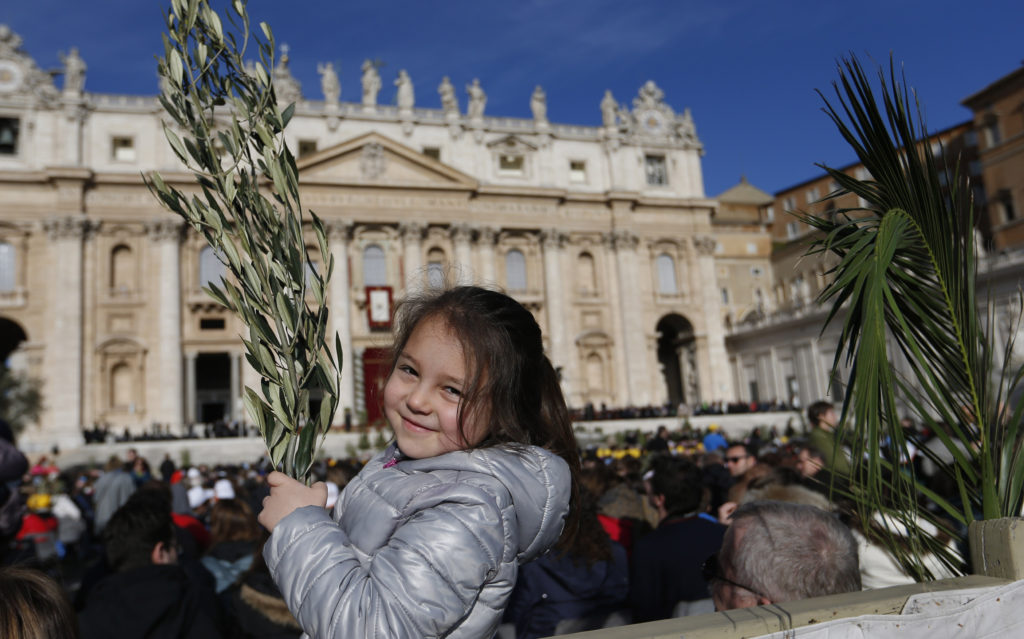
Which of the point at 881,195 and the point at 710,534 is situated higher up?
the point at 881,195

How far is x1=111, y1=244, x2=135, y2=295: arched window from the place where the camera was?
116 ft

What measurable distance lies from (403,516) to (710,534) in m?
2.91

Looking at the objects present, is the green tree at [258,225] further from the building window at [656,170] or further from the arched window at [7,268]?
the building window at [656,170]

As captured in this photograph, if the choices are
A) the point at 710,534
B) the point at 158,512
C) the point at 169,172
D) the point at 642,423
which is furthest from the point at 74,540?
the point at 169,172

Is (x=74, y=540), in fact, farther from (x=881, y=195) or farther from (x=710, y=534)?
(x=881, y=195)

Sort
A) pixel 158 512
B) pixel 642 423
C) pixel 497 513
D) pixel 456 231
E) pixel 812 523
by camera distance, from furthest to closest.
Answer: pixel 456 231 → pixel 642 423 → pixel 158 512 → pixel 812 523 → pixel 497 513

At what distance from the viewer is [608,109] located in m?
43.6

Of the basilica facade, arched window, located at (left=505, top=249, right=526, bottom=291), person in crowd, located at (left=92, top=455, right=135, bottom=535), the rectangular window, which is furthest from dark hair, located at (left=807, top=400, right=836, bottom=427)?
the rectangular window

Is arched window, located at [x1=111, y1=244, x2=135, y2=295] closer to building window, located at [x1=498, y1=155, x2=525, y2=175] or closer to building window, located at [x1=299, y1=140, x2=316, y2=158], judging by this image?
building window, located at [x1=299, y1=140, x2=316, y2=158]

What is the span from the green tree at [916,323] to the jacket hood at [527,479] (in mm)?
1109

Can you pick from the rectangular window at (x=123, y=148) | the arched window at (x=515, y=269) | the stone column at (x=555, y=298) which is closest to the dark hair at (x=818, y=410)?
the stone column at (x=555, y=298)

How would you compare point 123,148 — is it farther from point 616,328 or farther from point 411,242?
point 616,328

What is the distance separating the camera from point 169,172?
35000 mm

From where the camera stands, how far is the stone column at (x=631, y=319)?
4031cm
